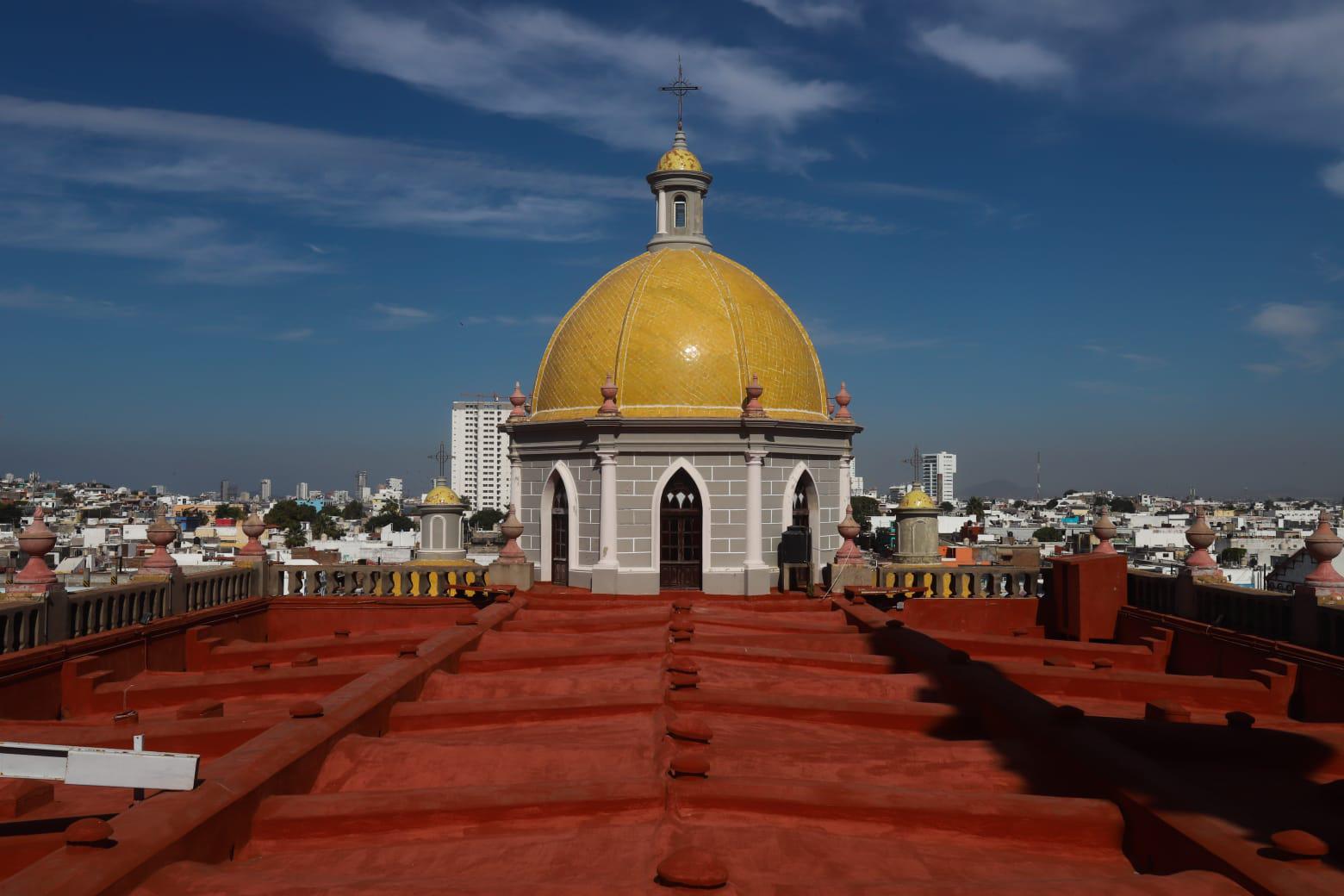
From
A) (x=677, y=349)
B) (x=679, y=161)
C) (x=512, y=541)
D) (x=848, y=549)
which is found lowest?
(x=848, y=549)

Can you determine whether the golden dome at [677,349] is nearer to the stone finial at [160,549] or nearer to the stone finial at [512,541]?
the stone finial at [512,541]

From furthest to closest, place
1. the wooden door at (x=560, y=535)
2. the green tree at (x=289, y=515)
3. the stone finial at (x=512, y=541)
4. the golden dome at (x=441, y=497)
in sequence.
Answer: the green tree at (x=289, y=515) < the golden dome at (x=441, y=497) < the wooden door at (x=560, y=535) < the stone finial at (x=512, y=541)

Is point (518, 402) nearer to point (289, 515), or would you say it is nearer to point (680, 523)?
point (680, 523)

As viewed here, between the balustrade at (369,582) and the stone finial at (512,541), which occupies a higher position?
the stone finial at (512,541)

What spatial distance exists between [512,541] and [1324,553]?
45.6ft

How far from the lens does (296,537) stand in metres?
152

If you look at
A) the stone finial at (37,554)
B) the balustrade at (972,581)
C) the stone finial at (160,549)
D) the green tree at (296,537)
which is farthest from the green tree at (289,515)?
the stone finial at (37,554)

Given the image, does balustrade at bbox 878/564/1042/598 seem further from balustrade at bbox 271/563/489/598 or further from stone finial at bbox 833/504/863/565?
balustrade at bbox 271/563/489/598

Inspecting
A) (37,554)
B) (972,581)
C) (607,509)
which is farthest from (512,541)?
(972,581)

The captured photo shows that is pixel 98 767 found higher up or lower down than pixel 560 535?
lower down

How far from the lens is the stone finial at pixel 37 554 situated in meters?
14.2

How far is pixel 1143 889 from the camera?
5.68 metres

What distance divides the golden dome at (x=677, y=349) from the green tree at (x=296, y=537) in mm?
115005

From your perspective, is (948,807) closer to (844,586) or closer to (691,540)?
(844,586)
